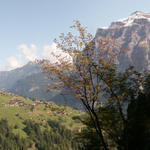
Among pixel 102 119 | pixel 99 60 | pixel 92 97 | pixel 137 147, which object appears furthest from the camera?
pixel 137 147

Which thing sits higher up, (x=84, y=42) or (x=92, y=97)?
(x=84, y=42)

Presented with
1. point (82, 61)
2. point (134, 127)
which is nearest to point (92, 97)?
point (82, 61)

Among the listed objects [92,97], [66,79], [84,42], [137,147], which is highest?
[84,42]

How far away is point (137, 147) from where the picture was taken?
124 ft

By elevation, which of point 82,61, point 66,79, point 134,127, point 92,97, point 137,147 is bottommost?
point 137,147

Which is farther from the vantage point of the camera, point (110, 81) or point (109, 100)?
point (109, 100)

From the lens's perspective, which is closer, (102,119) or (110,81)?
(110,81)

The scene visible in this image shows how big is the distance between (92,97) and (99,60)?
407 cm

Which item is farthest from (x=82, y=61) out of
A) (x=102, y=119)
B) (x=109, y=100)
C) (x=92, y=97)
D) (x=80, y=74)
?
(x=102, y=119)

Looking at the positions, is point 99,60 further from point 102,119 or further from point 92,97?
point 102,119

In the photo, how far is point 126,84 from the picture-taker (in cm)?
2242

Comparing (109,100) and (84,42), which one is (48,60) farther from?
(109,100)

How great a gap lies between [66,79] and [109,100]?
21.5 feet

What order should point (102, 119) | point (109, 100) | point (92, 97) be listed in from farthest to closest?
point (102, 119), point (109, 100), point (92, 97)
